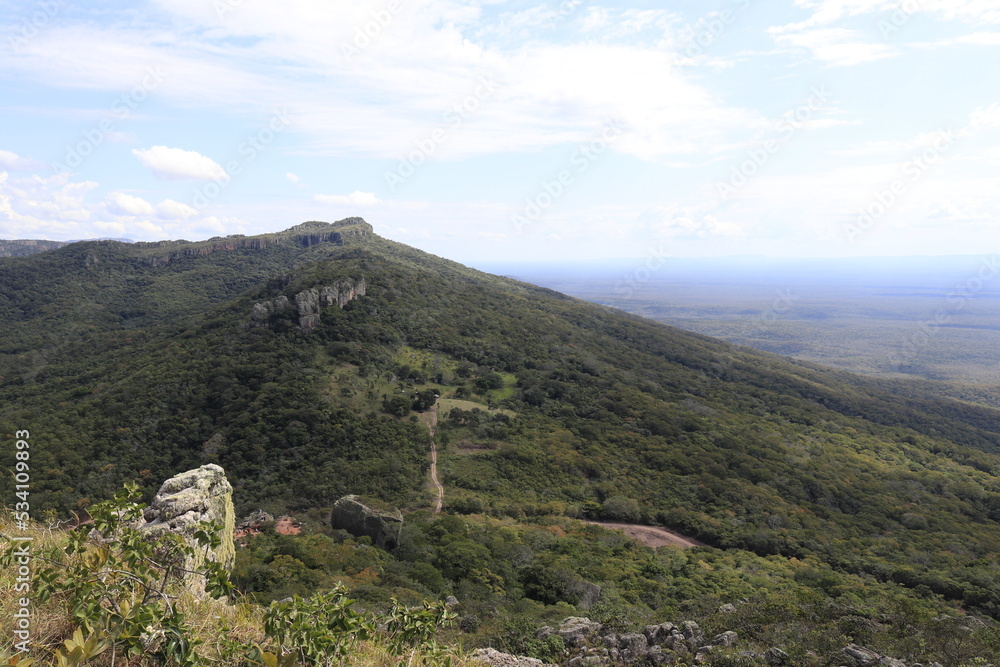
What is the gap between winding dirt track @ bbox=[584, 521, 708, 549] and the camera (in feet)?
95.4

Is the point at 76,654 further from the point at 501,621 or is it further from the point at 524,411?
the point at 524,411

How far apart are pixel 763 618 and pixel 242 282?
4082 inches

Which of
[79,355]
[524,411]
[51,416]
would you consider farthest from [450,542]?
[79,355]

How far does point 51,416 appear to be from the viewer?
3838 centimetres

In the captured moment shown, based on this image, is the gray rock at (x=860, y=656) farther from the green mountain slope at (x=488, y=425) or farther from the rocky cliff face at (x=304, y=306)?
the rocky cliff face at (x=304, y=306)

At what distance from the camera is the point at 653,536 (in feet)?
98.6

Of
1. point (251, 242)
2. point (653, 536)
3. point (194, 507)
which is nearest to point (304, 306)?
point (653, 536)

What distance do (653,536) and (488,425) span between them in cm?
1750

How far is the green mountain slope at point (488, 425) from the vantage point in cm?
3186

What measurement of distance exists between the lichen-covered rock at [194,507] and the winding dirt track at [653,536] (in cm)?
2492

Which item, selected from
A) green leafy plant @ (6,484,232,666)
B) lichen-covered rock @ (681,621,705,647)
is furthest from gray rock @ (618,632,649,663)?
green leafy plant @ (6,484,232,666)

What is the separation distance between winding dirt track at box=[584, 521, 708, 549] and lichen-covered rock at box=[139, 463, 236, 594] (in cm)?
2492

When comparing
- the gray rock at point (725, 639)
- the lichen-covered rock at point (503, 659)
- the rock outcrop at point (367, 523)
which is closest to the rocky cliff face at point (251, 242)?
the rock outcrop at point (367, 523)

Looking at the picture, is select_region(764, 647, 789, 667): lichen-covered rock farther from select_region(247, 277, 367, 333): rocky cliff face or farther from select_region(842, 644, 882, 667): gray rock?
select_region(247, 277, 367, 333): rocky cliff face
